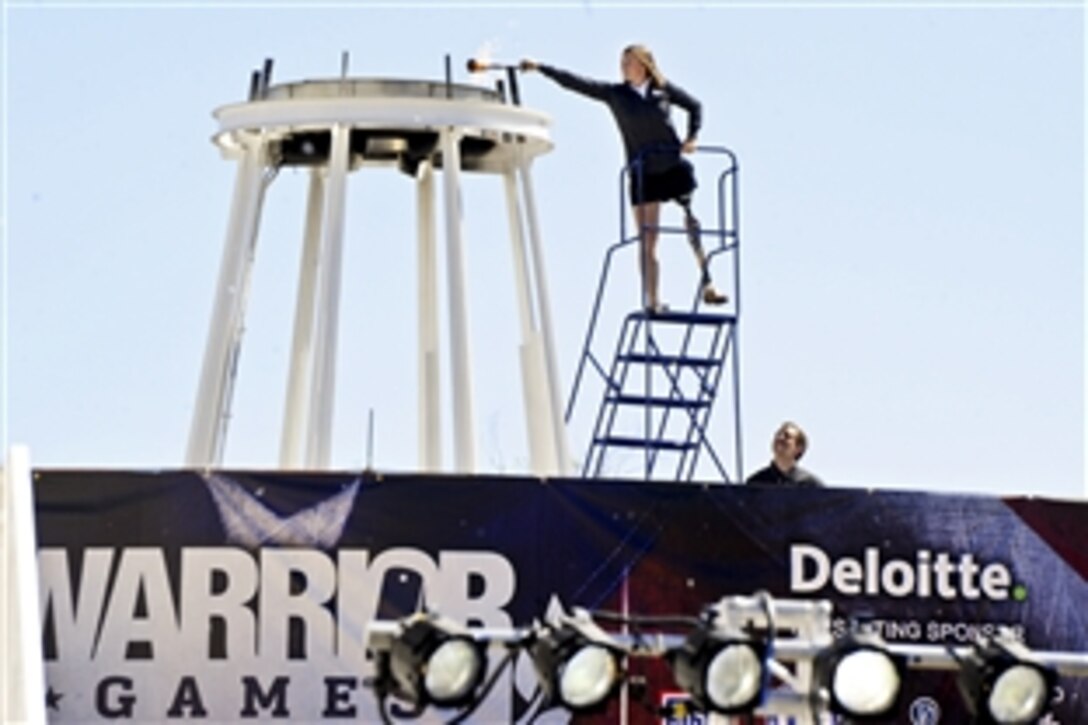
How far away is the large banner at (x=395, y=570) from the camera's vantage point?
20.0m

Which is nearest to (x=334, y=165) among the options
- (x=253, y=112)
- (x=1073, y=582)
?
(x=253, y=112)

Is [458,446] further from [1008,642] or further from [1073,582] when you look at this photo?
[1008,642]

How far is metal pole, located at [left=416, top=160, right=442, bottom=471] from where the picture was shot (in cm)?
2573

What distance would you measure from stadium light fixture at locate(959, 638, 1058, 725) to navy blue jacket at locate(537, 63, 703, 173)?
33.8 feet

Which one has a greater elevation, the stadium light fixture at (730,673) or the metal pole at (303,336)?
the metal pole at (303,336)

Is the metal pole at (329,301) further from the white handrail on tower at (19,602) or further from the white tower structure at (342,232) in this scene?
the white handrail on tower at (19,602)

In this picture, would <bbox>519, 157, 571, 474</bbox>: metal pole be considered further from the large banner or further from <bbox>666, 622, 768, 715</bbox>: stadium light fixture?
<bbox>666, 622, 768, 715</bbox>: stadium light fixture

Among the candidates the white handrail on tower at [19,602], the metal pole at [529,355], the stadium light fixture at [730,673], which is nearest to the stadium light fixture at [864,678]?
the stadium light fixture at [730,673]

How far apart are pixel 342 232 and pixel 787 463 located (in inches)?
177

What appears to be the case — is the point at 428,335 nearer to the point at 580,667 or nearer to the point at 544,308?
the point at 544,308

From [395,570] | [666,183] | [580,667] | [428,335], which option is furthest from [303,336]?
[580,667]

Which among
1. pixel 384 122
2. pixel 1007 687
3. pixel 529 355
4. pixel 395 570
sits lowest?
pixel 1007 687

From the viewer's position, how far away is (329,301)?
24266 millimetres

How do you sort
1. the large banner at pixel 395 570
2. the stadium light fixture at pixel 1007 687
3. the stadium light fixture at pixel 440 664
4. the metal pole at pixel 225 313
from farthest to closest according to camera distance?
the metal pole at pixel 225 313, the large banner at pixel 395 570, the stadium light fixture at pixel 1007 687, the stadium light fixture at pixel 440 664
